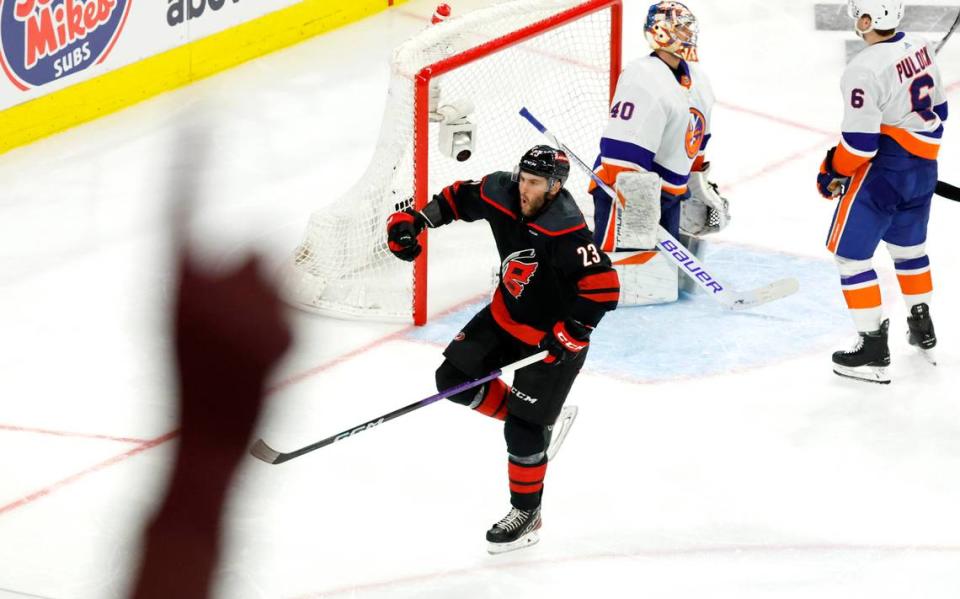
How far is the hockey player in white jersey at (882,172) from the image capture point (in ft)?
16.4

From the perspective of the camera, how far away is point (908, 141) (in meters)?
5.12

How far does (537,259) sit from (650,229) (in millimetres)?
1741

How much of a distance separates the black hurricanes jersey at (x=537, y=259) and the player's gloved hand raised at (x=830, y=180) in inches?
57.0

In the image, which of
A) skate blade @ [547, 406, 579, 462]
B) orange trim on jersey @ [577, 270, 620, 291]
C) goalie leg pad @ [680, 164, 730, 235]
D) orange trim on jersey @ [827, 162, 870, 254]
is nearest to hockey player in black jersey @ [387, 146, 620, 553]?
orange trim on jersey @ [577, 270, 620, 291]

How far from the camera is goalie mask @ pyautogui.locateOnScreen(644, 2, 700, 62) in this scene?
5.61m

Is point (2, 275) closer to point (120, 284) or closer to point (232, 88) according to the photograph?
point (120, 284)

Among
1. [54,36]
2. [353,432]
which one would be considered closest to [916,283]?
[353,432]

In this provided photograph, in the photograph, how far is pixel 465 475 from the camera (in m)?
4.82

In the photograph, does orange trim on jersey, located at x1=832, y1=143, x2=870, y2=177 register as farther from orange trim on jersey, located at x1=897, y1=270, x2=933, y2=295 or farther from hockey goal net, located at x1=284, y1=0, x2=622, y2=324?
hockey goal net, located at x1=284, y1=0, x2=622, y2=324

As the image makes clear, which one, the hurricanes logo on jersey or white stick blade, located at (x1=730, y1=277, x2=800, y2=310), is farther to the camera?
white stick blade, located at (x1=730, y1=277, x2=800, y2=310)

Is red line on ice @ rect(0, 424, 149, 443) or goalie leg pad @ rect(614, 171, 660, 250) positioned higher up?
goalie leg pad @ rect(614, 171, 660, 250)

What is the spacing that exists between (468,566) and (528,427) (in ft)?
1.50

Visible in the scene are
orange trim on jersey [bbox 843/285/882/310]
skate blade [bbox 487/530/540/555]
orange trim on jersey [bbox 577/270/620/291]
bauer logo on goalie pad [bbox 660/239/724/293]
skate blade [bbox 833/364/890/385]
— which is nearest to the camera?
orange trim on jersey [bbox 577/270/620/291]

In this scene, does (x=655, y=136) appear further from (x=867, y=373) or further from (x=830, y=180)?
(x=867, y=373)
